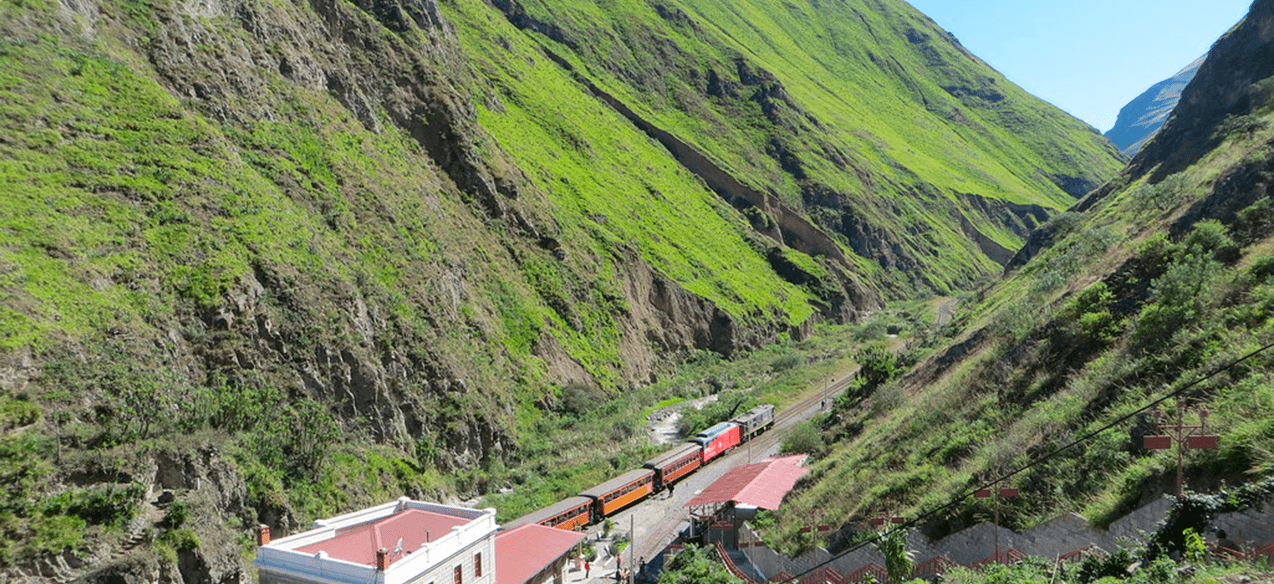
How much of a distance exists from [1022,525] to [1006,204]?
520ft

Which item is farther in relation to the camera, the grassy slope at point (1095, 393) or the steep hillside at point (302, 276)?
the steep hillside at point (302, 276)

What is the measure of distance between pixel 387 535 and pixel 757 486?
13975mm

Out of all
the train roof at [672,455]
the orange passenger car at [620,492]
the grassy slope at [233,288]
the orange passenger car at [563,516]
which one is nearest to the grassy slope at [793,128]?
the grassy slope at [233,288]

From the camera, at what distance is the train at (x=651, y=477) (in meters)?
34.8

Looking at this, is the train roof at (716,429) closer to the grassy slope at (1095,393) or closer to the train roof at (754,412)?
the train roof at (754,412)

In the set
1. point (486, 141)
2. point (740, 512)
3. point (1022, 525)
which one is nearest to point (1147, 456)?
point (1022, 525)

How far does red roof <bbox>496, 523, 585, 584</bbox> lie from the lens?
28281 mm

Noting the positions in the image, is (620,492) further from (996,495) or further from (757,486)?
(996,495)

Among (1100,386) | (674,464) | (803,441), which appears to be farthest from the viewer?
(674,464)

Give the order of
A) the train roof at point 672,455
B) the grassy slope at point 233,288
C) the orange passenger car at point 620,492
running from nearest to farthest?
the grassy slope at point 233,288 → the orange passenger car at point 620,492 → the train roof at point 672,455

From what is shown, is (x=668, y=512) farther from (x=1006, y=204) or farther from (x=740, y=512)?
(x=1006, y=204)

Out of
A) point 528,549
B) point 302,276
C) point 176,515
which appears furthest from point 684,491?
point 176,515

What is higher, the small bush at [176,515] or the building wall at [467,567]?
the building wall at [467,567]

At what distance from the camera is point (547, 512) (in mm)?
34312
